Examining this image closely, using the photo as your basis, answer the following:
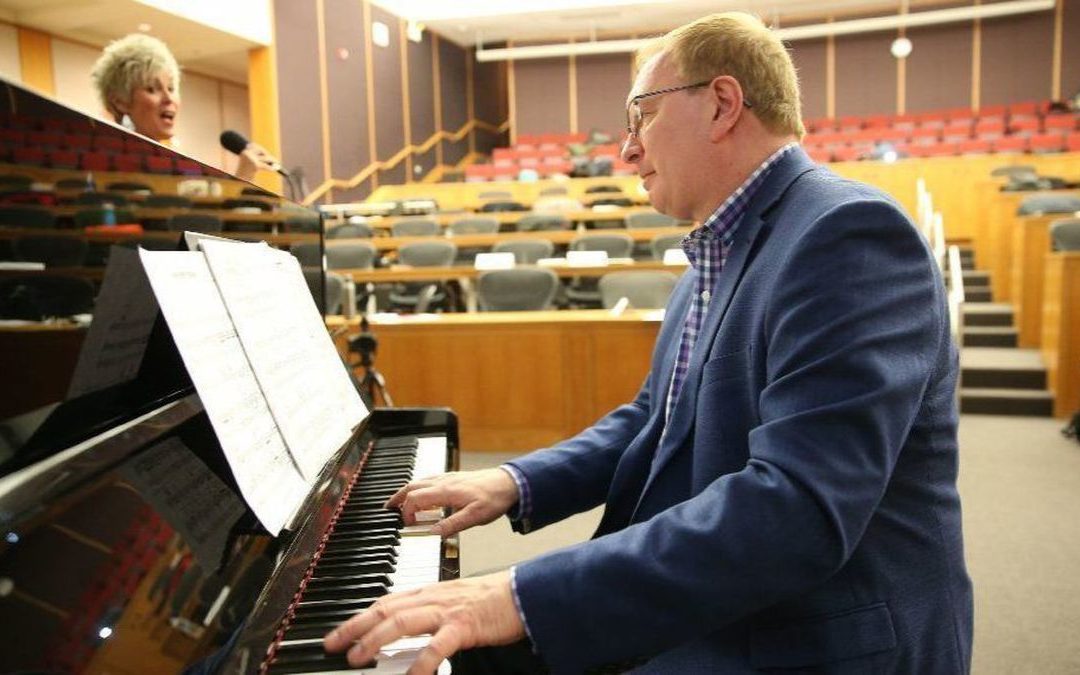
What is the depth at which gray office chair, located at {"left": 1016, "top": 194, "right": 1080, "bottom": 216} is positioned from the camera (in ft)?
20.4

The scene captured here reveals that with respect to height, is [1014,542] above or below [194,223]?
below

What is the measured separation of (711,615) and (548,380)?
3.21 meters

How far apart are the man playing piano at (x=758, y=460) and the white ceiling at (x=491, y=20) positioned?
26.6 feet

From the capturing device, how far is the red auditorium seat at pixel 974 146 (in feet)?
37.4

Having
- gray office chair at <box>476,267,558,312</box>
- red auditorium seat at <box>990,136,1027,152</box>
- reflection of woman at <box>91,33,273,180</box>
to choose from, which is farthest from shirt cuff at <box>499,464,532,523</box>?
red auditorium seat at <box>990,136,1027,152</box>

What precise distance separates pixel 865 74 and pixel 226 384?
1561cm

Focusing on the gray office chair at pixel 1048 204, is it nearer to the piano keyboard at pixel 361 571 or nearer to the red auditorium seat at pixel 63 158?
the piano keyboard at pixel 361 571

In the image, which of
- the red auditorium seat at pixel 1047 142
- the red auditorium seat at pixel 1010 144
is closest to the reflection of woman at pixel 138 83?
the red auditorium seat at pixel 1047 142

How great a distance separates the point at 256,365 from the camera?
1.04 m

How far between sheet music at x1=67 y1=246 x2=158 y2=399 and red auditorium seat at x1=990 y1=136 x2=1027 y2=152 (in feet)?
41.8

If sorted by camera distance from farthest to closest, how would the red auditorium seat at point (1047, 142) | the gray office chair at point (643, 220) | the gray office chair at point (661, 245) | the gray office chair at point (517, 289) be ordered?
the red auditorium seat at point (1047, 142) → the gray office chair at point (643, 220) → the gray office chair at point (661, 245) → the gray office chair at point (517, 289)

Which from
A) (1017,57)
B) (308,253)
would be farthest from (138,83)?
(1017,57)

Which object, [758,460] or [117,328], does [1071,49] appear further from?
[117,328]

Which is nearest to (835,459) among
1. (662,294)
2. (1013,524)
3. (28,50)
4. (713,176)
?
(713,176)
